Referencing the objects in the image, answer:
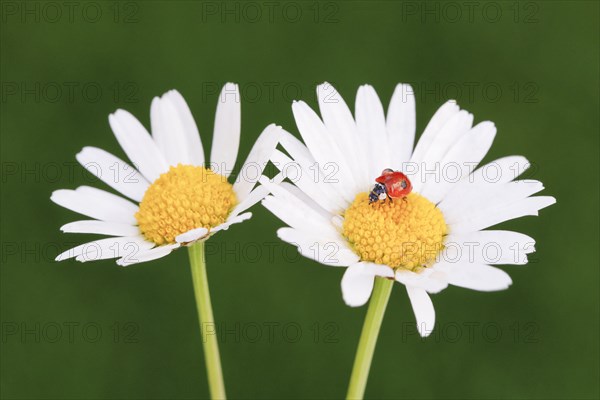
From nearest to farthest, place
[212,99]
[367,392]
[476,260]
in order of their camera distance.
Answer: [476,260], [367,392], [212,99]

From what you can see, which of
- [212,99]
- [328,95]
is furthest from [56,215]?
[328,95]

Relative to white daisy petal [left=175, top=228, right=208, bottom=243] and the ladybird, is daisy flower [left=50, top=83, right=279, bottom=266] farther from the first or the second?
the ladybird

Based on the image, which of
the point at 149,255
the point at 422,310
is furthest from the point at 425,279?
the point at 149,255

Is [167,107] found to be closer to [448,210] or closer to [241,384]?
[448,210]

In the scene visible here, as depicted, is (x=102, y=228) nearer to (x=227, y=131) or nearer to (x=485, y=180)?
(x=227, y=131)

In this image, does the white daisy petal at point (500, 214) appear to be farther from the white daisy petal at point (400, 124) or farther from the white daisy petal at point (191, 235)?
the white daisy petal at point (191, 235)

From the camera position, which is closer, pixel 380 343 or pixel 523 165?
pixel 523 165
